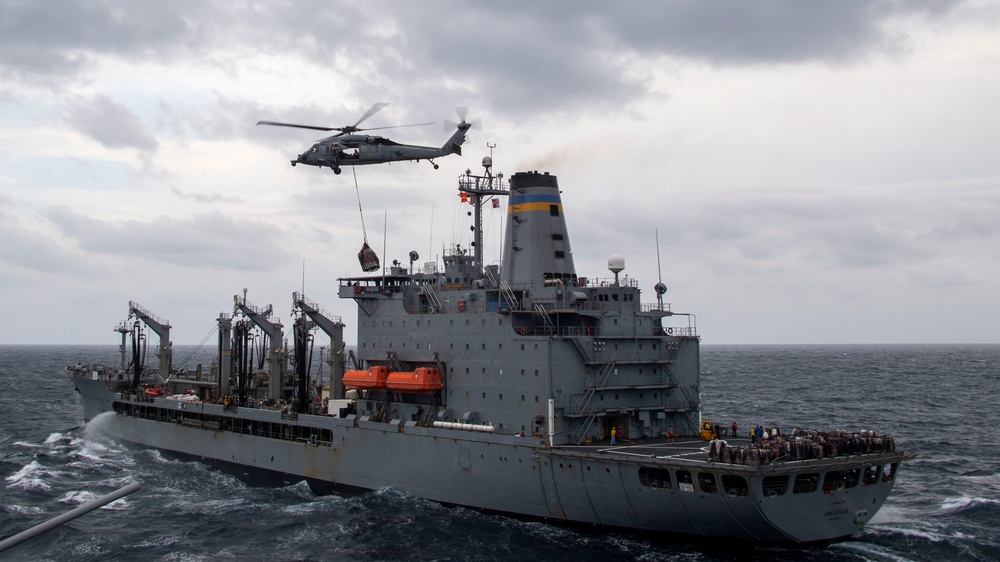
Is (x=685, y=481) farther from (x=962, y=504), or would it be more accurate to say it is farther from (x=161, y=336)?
(x=161, y=336)

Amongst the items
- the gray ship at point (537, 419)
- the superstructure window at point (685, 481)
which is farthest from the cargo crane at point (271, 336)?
the superstructure window at point (685, 481)

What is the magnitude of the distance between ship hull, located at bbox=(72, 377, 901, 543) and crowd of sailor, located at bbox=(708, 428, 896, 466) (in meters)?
0.47

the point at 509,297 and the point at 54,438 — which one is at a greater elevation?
the point at 509,297

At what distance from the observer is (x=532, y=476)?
31.8 m

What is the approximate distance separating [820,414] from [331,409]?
45278mm

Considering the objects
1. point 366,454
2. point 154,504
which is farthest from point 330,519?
point 154,504

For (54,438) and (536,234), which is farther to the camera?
(54,438)

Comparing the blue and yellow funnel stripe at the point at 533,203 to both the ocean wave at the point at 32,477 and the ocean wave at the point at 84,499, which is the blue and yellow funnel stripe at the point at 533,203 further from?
the ocean wave at the point at 32,477

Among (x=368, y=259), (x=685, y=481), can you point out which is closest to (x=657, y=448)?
(x=685, y=481)

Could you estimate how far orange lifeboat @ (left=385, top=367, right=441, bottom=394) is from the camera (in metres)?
36.2

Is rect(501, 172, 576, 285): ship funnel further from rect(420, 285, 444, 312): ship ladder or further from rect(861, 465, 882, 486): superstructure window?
rect(861, 465, 882, 486): superstructure window

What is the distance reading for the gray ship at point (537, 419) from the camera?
2822 centimetres

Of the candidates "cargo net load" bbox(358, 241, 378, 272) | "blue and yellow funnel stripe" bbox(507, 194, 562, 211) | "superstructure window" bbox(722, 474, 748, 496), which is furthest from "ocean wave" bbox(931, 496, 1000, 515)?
"cargo net load" bbox(358, 241, 378, 272)

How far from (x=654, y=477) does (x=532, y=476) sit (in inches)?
199
